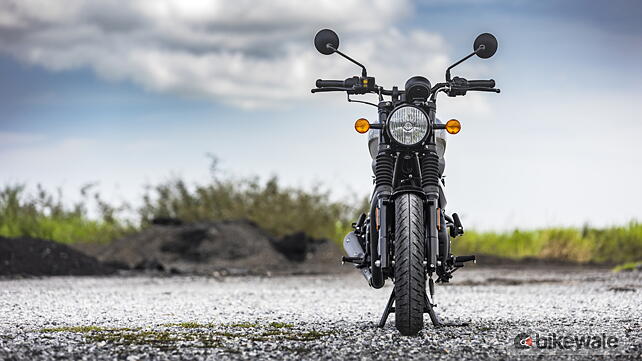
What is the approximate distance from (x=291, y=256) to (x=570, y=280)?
24.9ft

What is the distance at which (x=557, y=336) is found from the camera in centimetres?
600

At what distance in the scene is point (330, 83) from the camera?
6.94 meters

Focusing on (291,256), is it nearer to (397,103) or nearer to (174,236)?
(174,236)

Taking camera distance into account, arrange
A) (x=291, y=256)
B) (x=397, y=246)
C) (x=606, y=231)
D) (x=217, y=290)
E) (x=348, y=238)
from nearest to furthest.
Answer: (x=397, y=246), (x=348, y=238), (x=217, y=290), (x=291, y=256), (x=606, y=231)

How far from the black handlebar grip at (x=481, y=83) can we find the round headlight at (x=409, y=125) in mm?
1010

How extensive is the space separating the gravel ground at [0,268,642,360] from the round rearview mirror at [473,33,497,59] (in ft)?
7.14

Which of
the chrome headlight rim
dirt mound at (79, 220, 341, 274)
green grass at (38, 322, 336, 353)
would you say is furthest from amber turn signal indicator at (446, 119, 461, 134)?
dirt mound at (79, 220, 341, 274)

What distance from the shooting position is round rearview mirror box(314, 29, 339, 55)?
22.4 ft

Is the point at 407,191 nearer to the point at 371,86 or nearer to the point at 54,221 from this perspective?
the point at 371,86

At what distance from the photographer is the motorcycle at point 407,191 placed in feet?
19.3

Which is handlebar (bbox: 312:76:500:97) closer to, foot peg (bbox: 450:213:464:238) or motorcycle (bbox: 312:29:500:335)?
motorcycle (bbox: 312:29:500:335)

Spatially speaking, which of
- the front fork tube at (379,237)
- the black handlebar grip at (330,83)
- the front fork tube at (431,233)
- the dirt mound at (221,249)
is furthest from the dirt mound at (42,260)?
the front fork tube at (431,233)

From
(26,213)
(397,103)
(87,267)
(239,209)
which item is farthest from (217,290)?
(26,213)

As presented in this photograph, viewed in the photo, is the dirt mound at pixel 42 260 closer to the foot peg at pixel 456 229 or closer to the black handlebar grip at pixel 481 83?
the foot peg at pixel 456 229
